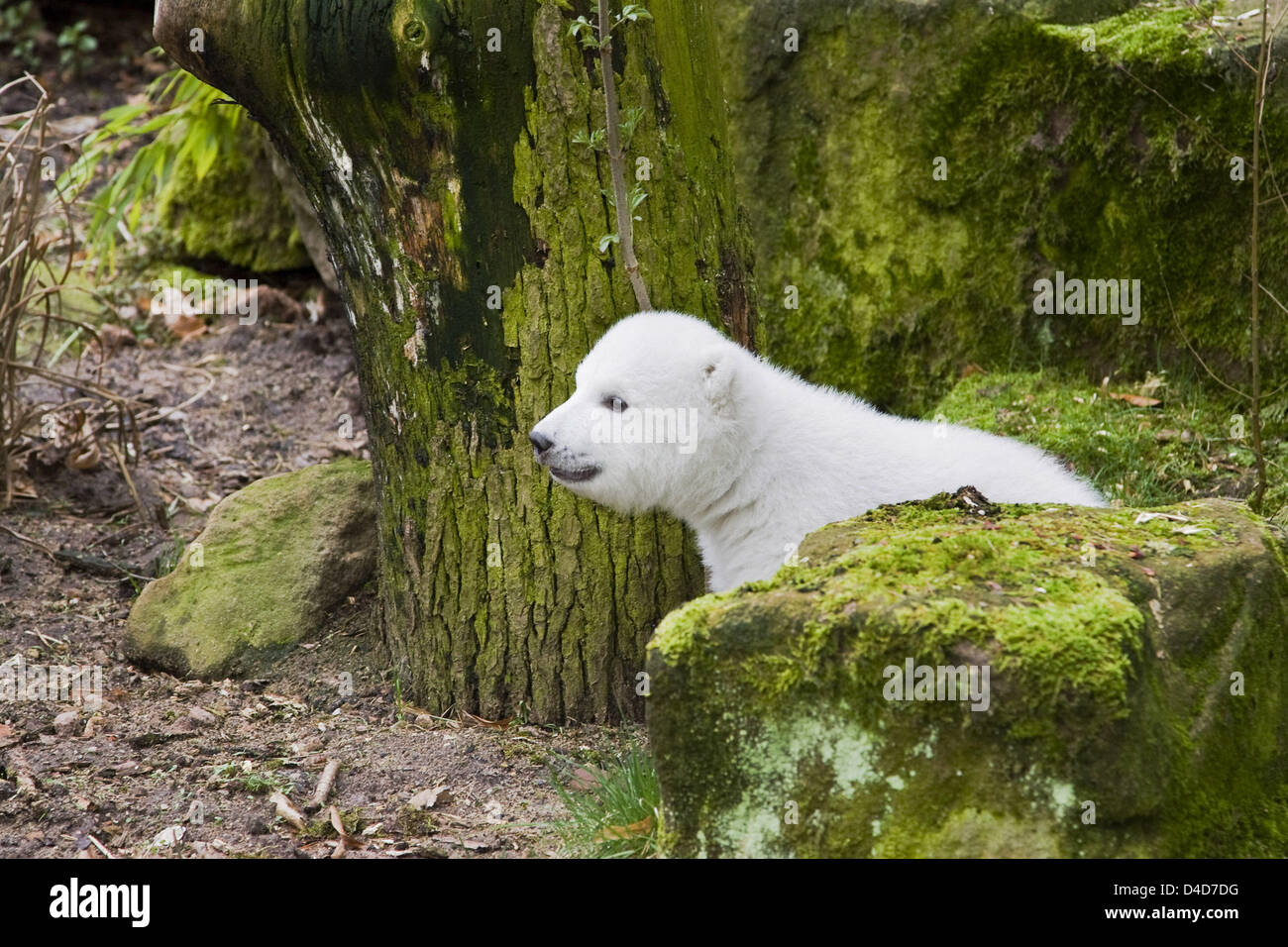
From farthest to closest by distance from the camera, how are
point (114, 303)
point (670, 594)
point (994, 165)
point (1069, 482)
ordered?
point (114, 303), point (994, 165), point (670, 594), point (1069, 482)

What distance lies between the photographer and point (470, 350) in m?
4.78

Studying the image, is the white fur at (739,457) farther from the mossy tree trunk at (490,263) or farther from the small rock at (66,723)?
the small rock at (66,723)

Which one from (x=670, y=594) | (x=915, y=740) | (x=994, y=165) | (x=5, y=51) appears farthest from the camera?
(x=5, y=51)

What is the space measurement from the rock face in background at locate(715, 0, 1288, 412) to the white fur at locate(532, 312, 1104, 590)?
120 inches

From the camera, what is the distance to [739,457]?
4.60 m

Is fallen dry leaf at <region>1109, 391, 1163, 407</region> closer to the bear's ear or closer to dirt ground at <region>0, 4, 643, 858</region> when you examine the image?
the bear's ear

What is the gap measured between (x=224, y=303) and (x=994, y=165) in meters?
6.12

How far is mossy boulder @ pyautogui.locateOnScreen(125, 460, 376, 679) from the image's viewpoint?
18.7 feet

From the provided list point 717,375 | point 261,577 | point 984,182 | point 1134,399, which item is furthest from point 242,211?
point 1134,399

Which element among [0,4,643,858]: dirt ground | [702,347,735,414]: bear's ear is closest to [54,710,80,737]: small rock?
[0,4,643,858]: dirt ground

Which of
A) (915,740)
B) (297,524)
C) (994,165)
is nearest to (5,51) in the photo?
(297,524)

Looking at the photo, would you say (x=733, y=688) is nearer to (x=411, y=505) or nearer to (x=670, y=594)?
(x=670, y=594)

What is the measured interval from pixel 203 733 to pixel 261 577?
108 centimetres

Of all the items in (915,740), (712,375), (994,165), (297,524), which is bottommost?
(915,740)
